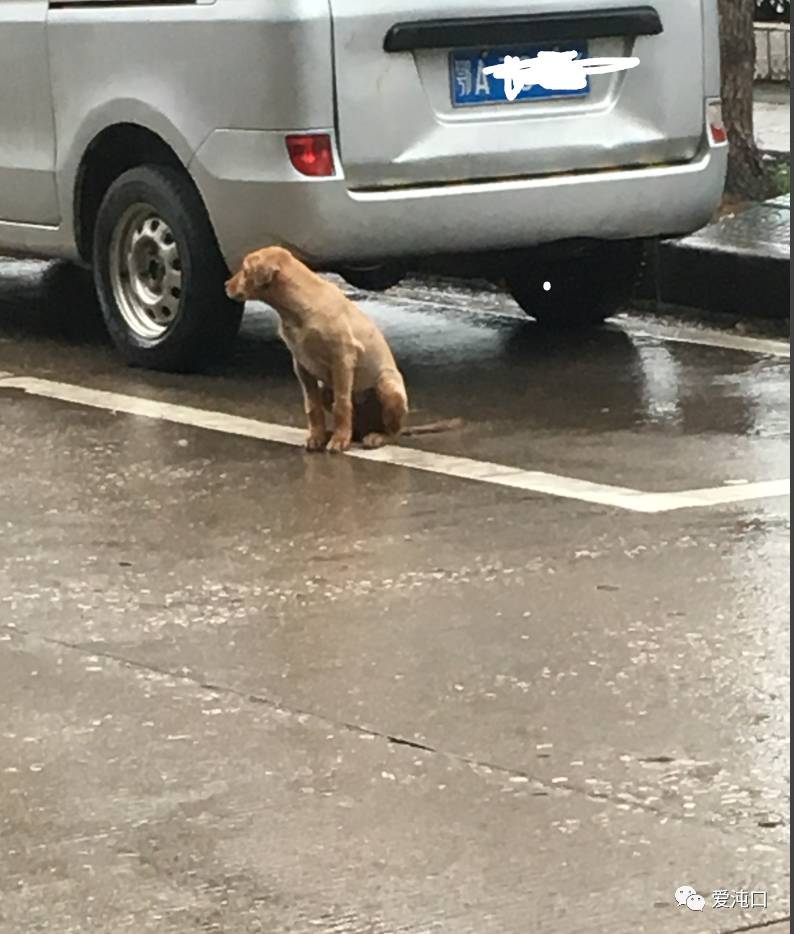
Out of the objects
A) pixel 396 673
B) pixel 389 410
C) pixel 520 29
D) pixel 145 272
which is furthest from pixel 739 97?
pixel 396 673

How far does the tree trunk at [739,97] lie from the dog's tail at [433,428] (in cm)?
438

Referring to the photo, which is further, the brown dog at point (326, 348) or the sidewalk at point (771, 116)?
the sidewalk at point (771, 116)

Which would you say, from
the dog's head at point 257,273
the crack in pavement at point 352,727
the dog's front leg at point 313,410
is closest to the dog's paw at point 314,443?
the dog's front leg at point 313,410

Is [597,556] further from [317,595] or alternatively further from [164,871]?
[164,871]

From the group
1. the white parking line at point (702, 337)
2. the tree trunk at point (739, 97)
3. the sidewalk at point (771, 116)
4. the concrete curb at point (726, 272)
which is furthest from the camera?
the sidewalk at point (771, 116)

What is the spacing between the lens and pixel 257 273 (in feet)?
23.7

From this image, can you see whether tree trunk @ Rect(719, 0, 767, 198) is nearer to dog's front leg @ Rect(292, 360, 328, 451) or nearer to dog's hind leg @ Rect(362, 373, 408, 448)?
dog's hind leg @ Rect(362, 373, 408, 448)

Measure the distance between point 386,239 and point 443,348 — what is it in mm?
1210

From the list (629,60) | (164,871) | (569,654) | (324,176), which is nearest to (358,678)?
(569,654)

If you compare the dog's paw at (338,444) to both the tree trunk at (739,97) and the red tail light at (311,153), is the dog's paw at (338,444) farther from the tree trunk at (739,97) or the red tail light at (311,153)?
the tree trunk at (739,97)

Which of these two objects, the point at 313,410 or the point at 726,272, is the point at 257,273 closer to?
the point at 313,410

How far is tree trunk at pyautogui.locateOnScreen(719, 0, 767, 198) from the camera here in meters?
11.6

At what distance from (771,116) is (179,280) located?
25.4 feet

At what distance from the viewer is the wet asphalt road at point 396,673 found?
3896 millimetres
